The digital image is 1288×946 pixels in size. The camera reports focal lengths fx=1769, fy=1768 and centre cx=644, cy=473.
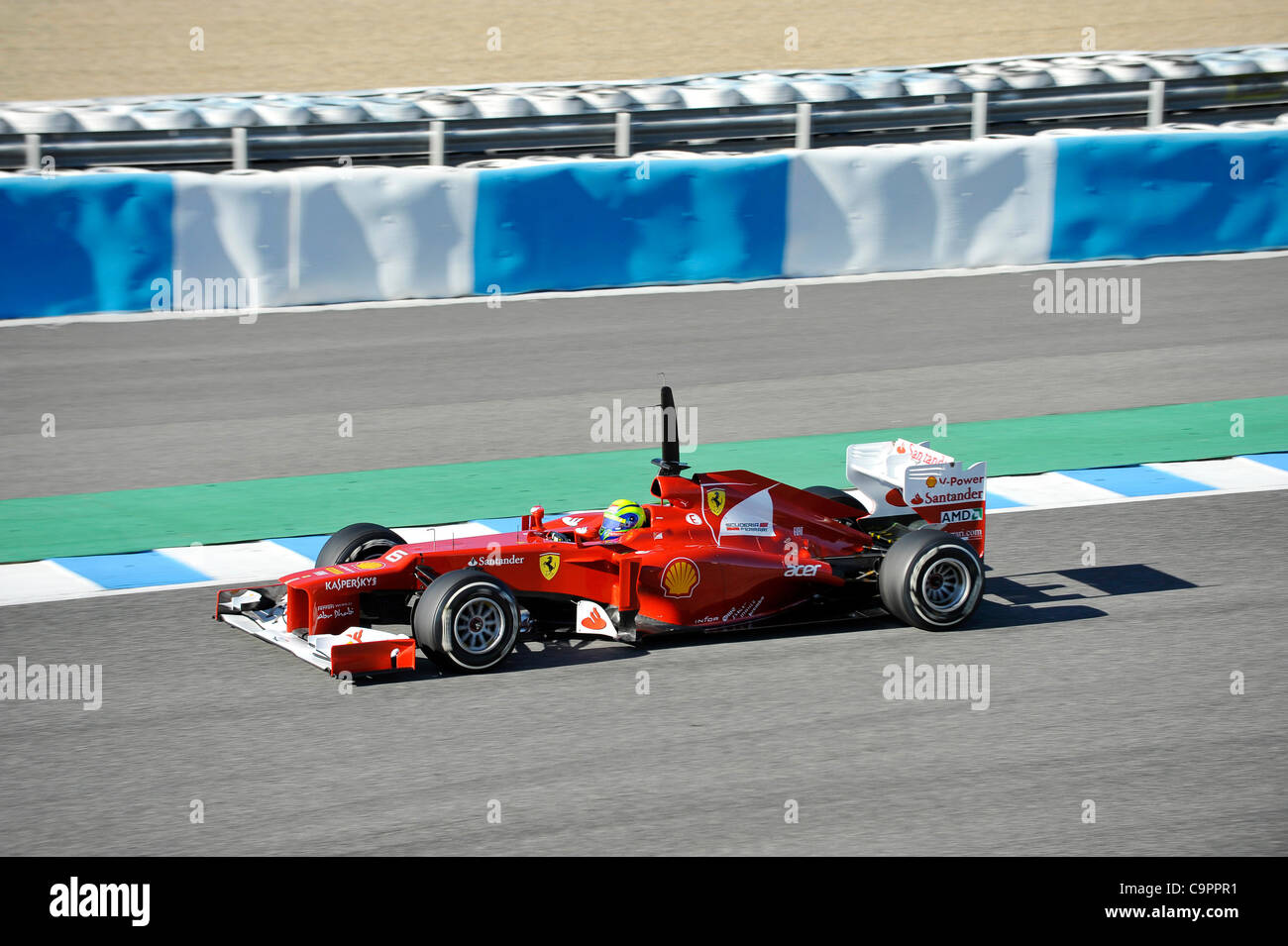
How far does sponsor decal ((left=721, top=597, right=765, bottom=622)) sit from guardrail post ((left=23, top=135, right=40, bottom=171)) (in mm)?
8756

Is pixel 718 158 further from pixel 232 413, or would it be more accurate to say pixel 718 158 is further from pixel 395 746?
pixel 395 746

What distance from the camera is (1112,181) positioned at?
15969mm

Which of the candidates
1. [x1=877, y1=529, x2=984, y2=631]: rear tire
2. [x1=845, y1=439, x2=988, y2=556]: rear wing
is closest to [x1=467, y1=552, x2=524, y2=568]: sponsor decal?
[x1=877, y1=529, x2=984, y2=631]: rear tire

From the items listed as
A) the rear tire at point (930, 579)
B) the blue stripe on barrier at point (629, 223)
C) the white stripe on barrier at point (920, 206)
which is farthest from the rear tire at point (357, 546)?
the white stripe on barrier at point (920, 206)

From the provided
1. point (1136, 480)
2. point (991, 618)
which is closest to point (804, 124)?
point (1136, 480)

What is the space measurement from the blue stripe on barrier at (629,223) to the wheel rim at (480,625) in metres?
7.85

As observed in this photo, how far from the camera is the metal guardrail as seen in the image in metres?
14.8

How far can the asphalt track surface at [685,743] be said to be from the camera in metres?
5.65

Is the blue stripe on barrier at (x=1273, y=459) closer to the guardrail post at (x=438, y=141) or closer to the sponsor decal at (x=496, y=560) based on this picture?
the sponsor decal at (x=496, y=560)

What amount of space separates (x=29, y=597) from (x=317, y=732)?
8.17 feet

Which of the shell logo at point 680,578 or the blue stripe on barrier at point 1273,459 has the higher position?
the blue stripe on barrier at point 1273,459

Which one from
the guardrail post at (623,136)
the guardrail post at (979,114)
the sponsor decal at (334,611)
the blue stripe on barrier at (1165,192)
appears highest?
the guardrail post at (979,114)

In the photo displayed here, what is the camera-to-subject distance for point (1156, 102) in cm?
1739
